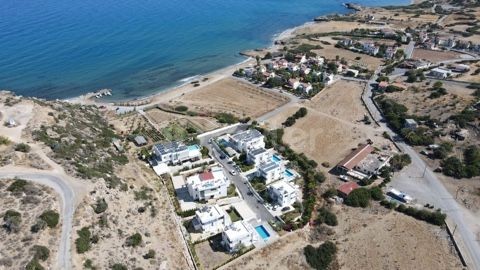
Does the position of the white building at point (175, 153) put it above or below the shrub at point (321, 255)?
above

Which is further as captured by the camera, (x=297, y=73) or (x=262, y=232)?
(x=297, y=73)

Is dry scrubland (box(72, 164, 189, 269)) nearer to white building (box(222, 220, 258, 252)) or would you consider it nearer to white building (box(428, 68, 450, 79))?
white building (box(222, 220, 258, 252))

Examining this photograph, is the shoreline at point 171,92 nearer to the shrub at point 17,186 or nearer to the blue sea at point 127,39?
the blue sea at point 127,39

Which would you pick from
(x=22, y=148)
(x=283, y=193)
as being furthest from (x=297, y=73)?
(x=22, y=148)

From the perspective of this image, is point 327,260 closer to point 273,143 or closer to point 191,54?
point 273,143

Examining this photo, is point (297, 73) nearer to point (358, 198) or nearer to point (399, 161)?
point (399, 161)

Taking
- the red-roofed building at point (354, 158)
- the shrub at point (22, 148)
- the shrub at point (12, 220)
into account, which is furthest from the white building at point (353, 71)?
the shrub at point (12, 220)
